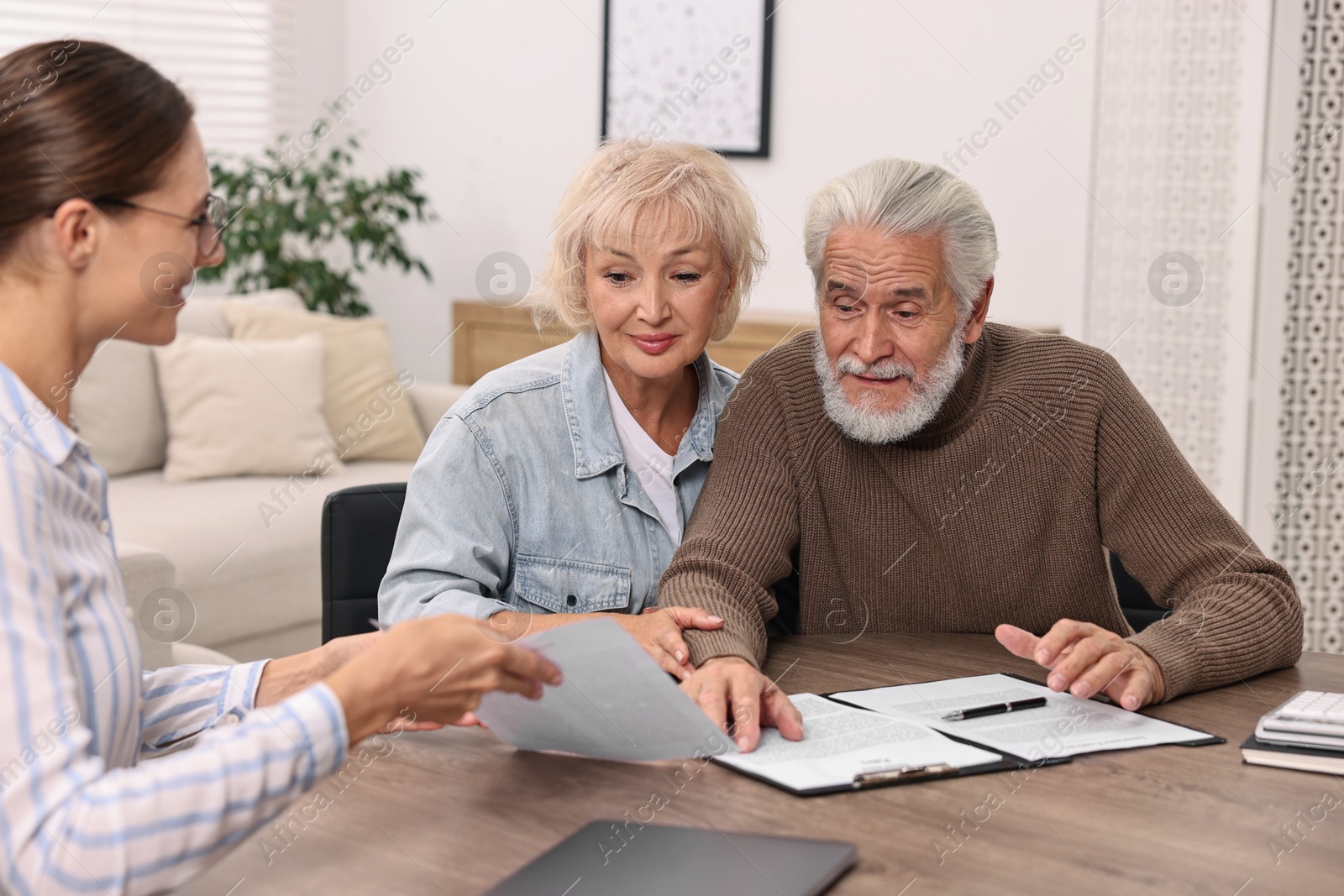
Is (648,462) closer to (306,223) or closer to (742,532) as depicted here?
(742,532)

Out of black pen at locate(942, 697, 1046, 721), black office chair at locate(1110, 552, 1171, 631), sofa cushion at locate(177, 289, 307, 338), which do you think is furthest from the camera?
sofa cushion at locate(177, 289, 307, 338)

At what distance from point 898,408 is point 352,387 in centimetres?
270

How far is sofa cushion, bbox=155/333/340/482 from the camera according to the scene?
149 inches

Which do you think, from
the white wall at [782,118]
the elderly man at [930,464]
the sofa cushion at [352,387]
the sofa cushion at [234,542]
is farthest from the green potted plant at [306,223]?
the elderly man at [930,464]

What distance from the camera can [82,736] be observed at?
83 cm

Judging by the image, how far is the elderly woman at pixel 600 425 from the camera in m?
1.74

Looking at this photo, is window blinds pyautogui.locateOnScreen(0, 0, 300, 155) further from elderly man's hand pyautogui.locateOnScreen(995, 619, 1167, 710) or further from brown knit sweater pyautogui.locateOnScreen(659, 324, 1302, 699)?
elderly man's hand pyautogui.locateOnScreen(995, 619, 1167, 710)

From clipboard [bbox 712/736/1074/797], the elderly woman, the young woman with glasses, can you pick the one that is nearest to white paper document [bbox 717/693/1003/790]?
clipboard [bbox 712/736/1074/797]

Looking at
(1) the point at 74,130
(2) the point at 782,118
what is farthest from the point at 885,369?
(2) the point at 782,118

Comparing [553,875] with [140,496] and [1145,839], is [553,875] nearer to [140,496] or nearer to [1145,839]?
[1145,839]

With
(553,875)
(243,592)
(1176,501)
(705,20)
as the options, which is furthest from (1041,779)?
(705,20)

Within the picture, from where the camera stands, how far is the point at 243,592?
336cm

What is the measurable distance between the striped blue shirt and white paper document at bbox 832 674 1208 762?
0.69 metres

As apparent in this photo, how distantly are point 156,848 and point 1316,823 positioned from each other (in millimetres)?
945
